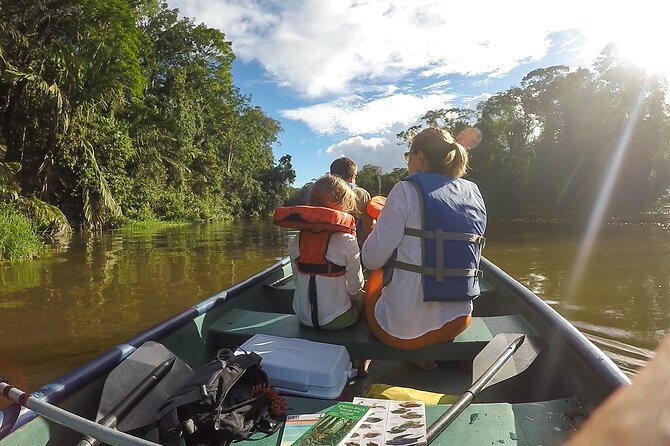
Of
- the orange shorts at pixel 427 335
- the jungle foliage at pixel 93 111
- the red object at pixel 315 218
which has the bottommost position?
the orange shorts at pixel 427 335

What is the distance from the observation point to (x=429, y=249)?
220 centimetres

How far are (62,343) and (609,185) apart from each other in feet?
99.0

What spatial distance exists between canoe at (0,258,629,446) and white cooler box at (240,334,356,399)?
4 centimetres

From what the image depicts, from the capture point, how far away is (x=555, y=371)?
2.21 metres

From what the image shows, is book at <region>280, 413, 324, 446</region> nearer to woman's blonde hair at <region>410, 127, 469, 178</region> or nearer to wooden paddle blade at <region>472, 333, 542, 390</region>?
wooden paddle blade at <region>472, 333, 542, 390</region>

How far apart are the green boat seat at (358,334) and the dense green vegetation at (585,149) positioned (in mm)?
19248

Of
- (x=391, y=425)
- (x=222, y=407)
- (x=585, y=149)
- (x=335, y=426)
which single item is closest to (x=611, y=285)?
(x=391, y=425)

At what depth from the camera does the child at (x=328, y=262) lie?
8.41 feet

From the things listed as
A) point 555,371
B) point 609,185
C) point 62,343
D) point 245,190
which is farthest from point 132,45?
point 609,185

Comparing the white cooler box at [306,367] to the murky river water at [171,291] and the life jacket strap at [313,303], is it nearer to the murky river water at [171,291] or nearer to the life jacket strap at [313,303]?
the life jacket strap at [313,303]

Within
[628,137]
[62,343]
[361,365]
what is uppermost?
[628,137]

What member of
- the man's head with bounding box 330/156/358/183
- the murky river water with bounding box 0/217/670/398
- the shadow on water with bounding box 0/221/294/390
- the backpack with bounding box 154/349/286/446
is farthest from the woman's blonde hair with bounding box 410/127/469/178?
the shadow on water with bounding box 0/221/294/390

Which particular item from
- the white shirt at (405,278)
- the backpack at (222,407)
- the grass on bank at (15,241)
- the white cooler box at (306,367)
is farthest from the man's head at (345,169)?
the grass on bank at (15,241)

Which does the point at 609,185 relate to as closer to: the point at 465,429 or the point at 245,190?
the point at 245,190
